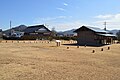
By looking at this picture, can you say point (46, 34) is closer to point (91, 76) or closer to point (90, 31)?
point (90, 31)

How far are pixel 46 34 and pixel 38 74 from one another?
2319 inches

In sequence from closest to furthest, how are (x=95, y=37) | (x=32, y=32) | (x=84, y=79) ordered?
(x=84, y=79), (x=95, y=37), (x=32, y=32)

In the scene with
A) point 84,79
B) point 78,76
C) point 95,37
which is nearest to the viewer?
point 84,79

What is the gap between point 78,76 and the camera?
26.5 ft

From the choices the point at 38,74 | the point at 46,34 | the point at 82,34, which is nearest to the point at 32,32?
the point at 46,34

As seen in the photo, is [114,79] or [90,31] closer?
[114,79]

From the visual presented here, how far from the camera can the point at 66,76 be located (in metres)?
8.01

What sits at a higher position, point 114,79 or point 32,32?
point 32,32

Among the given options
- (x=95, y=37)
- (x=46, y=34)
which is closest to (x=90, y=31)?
(x=95, y=37)

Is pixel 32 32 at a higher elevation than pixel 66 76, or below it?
higher

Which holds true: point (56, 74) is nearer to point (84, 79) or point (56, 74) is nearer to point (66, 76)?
point (66, 76)

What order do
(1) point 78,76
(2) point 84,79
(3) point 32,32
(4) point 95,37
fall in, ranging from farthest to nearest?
(3) point 32,32, (4) point 95,37, (1) point 78,76, (2) point 84,79

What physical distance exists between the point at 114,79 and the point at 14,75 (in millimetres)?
4121

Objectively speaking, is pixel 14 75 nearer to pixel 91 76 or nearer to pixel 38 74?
pixel 38 74
